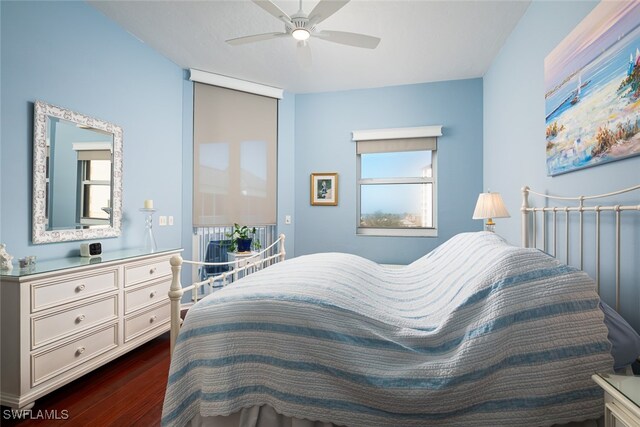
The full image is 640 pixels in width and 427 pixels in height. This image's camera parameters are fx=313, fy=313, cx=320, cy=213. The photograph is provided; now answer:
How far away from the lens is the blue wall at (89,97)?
6.40 ft

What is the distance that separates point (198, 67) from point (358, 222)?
101 inches

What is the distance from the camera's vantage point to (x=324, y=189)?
4012 mm

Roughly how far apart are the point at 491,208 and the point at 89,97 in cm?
331

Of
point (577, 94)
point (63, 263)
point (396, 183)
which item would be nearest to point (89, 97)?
point (63, 263)

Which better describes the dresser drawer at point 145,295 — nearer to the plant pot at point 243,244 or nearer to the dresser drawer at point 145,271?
the dresser drawer at point 145,271

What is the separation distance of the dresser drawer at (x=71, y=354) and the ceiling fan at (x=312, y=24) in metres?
2.19

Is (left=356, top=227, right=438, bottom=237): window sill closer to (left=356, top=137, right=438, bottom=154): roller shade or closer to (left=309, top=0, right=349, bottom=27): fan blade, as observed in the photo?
(left=356, top=137, right=438, bottom=154): roller shade

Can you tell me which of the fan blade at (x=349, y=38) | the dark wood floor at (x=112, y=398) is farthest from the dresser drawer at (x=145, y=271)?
the fan blade at (x=349, y=38)

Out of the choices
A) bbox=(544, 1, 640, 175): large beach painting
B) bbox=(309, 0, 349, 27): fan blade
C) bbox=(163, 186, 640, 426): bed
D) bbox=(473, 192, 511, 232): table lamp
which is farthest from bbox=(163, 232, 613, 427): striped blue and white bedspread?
bbox=(309, 0, 349, 27): fan blade

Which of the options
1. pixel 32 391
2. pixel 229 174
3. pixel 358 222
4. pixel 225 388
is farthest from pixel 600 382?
pixel 229 174

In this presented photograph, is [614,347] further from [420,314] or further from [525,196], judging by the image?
[525,196]

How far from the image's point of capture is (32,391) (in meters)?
1.69

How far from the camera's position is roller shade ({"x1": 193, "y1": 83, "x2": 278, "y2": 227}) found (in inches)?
140

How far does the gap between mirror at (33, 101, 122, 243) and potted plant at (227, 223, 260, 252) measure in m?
1.13
